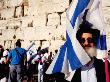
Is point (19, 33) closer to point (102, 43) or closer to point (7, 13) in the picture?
point (7, 13)

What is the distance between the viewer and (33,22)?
14.4m

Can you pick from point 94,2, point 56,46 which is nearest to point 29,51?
point 56,46

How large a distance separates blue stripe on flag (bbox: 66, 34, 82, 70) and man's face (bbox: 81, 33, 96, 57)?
12 centimetres

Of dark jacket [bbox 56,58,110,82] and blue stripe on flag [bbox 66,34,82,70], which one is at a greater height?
blue stripe on flag [bbox 66,34,82,70]

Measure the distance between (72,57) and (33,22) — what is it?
423 inches

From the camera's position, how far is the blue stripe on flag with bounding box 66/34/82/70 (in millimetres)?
3623

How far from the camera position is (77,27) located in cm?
377

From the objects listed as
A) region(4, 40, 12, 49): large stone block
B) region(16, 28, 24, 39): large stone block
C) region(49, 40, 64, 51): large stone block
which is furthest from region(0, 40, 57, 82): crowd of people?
region(4, 40, 12, 49): large stone block

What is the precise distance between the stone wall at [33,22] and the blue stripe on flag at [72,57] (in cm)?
944

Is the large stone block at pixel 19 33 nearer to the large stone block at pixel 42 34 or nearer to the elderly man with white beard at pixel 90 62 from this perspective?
the large stone block at pixel 42 34

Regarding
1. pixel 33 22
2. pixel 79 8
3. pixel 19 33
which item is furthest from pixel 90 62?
pixel 19 33

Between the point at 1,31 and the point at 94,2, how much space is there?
1186 centimetres

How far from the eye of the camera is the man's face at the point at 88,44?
11.9 ft

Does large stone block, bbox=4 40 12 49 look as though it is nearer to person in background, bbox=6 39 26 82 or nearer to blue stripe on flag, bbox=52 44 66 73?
person in background, bbox=6 39 26 82
